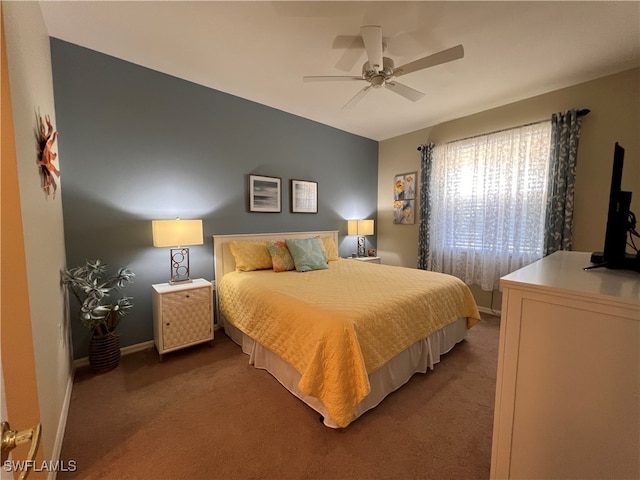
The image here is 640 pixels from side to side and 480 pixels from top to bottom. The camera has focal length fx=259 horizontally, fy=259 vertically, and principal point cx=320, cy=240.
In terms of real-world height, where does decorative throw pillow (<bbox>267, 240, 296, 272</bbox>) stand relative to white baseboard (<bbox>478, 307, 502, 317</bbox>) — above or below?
above

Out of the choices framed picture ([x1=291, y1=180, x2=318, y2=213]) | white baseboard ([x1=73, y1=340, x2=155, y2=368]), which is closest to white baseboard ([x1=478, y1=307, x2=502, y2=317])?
framed picture ([x1=291, y1=180, x2=318, y2=213])

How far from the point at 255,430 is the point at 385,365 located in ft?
3.16

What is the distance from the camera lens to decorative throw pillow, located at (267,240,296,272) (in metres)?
3.02

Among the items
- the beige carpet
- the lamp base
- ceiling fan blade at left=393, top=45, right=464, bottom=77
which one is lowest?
the beige carpet

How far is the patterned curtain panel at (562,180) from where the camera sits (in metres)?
2.81

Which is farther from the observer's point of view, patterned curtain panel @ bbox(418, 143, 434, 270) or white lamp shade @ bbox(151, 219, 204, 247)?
patterned curtain panel @ bbox(418, 143, 434, 270)

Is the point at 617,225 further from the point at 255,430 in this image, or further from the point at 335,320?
the point at 255,430

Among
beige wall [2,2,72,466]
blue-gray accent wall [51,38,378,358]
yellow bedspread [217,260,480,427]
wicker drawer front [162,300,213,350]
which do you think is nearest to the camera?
beige wall [2,2,72,466]

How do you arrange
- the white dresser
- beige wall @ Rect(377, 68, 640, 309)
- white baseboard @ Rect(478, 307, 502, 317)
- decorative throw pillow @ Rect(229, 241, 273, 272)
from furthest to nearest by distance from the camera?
white baseboard @ Rect(478, 307, 502, 317) → decorative throw pillow @ Rect(229, 241, 273, 272) → beige wall @ Rect(377, 68, 640, 309) → the white dresser

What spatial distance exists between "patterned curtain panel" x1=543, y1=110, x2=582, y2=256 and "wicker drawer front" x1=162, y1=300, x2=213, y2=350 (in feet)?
12.6

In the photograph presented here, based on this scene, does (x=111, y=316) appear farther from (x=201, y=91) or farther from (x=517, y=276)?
(x=517, y=276)

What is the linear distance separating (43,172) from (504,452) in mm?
2799

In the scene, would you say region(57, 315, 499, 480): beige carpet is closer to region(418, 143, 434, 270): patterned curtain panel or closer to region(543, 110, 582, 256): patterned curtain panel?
region(543, 110, 582, 256): patterned curtain panel

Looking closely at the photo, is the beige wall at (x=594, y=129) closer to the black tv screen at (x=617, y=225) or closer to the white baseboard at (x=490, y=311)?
the white baseboard at (x=490, y=311)
